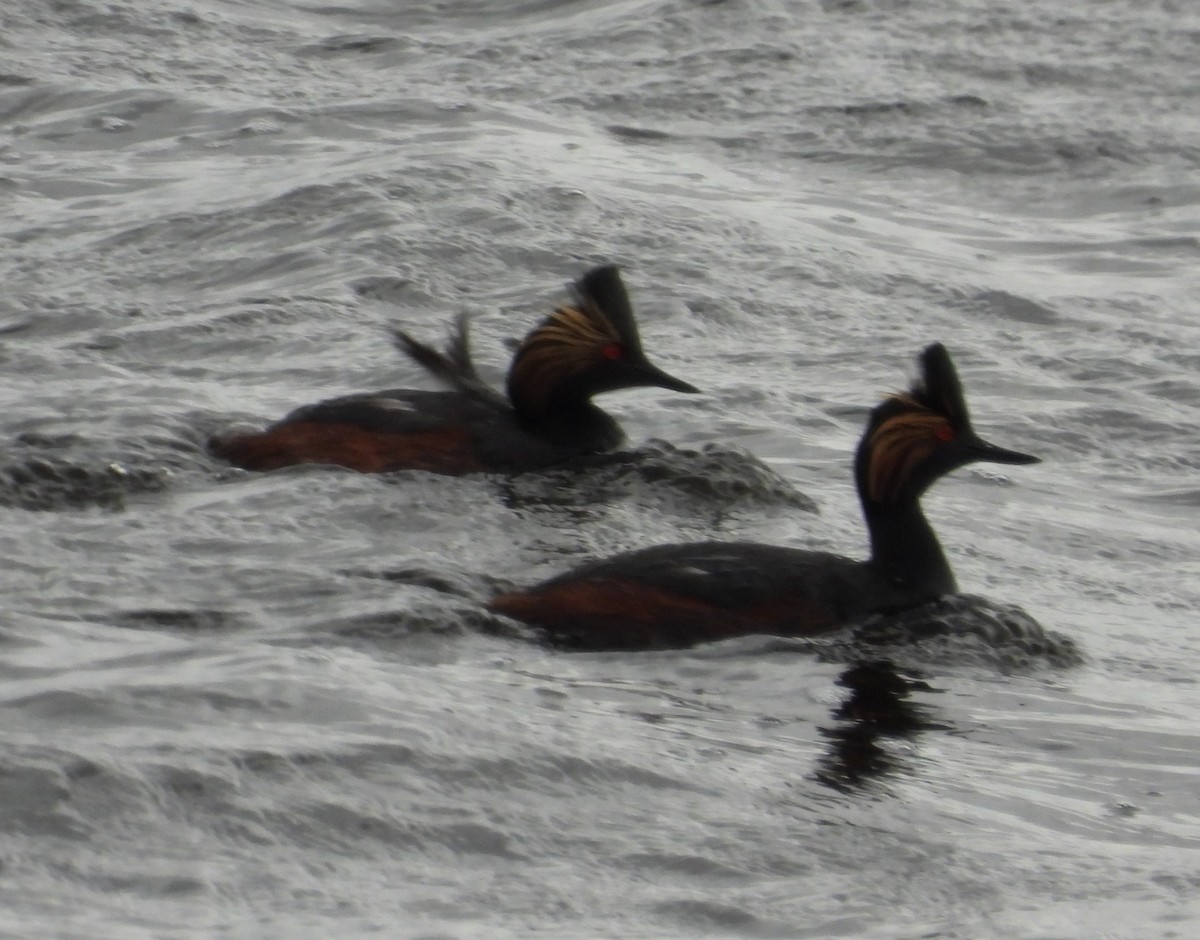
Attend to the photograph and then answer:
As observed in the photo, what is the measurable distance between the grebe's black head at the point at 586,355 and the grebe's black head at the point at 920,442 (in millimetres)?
1758

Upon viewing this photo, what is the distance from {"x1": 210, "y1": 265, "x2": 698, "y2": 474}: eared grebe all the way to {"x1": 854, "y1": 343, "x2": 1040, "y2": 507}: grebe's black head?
1.64 meters

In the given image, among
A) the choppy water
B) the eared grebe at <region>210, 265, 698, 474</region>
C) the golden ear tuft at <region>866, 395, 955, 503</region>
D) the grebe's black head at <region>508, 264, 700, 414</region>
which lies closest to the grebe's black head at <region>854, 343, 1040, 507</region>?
the golden ear tuft at <region>866, 395, 955, 503</region>

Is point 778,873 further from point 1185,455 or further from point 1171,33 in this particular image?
point 1171,33

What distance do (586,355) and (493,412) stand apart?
1.54ft

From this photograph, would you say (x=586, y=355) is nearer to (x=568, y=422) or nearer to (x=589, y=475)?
(x=568, y=422)

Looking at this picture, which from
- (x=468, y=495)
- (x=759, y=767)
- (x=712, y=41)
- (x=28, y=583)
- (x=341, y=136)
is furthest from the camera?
(x=712, y=41)

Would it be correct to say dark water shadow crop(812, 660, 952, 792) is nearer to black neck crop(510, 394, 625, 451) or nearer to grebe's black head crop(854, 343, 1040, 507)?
grebe's black head crop(854, 343, 1040, 507)

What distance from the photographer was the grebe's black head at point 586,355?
10422 millimetres

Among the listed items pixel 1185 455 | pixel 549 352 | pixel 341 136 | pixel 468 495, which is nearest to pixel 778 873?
pixel 468 495

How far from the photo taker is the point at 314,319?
1240 cm

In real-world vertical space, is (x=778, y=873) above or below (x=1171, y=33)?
below

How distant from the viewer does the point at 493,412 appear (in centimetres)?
1045

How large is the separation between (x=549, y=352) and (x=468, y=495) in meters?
1.00

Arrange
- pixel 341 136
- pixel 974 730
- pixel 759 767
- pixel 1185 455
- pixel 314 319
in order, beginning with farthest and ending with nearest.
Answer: pixel 341 136 → pixel 314 319 → pixel 1185 455 → pixel 974 730 → pixel 759 767
